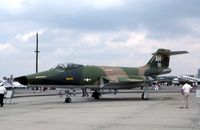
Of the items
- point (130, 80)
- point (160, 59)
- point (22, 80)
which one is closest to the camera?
point (22, 80)

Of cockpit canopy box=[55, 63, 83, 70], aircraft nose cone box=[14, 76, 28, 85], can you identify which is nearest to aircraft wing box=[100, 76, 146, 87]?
cockpit canopy box=[55, 63, 83, 70]

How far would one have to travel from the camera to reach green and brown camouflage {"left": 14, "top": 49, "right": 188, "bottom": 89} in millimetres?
27031

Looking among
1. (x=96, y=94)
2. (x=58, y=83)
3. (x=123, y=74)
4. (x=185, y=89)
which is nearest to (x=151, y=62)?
(x=123, y=74)

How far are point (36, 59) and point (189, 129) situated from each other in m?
44.9

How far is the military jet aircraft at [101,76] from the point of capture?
88.6ft

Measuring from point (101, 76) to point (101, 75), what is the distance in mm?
96

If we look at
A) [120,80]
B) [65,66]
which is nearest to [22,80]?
[65,66]

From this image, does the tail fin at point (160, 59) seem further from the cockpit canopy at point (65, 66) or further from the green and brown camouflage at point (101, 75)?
the cockpit canopy at point (65, 66)

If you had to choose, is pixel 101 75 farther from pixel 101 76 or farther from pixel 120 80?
pixel 120 80

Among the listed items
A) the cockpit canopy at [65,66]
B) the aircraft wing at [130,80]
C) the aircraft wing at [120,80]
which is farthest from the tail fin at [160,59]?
the cockpit canopy at [65,66]

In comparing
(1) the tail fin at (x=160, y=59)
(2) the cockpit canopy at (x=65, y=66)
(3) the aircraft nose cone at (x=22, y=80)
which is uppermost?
(1) the tail fin at (x=160, y=59)

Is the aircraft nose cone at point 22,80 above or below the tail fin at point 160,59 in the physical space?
below

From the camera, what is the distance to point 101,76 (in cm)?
3003

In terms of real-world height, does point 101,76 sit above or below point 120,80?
above
